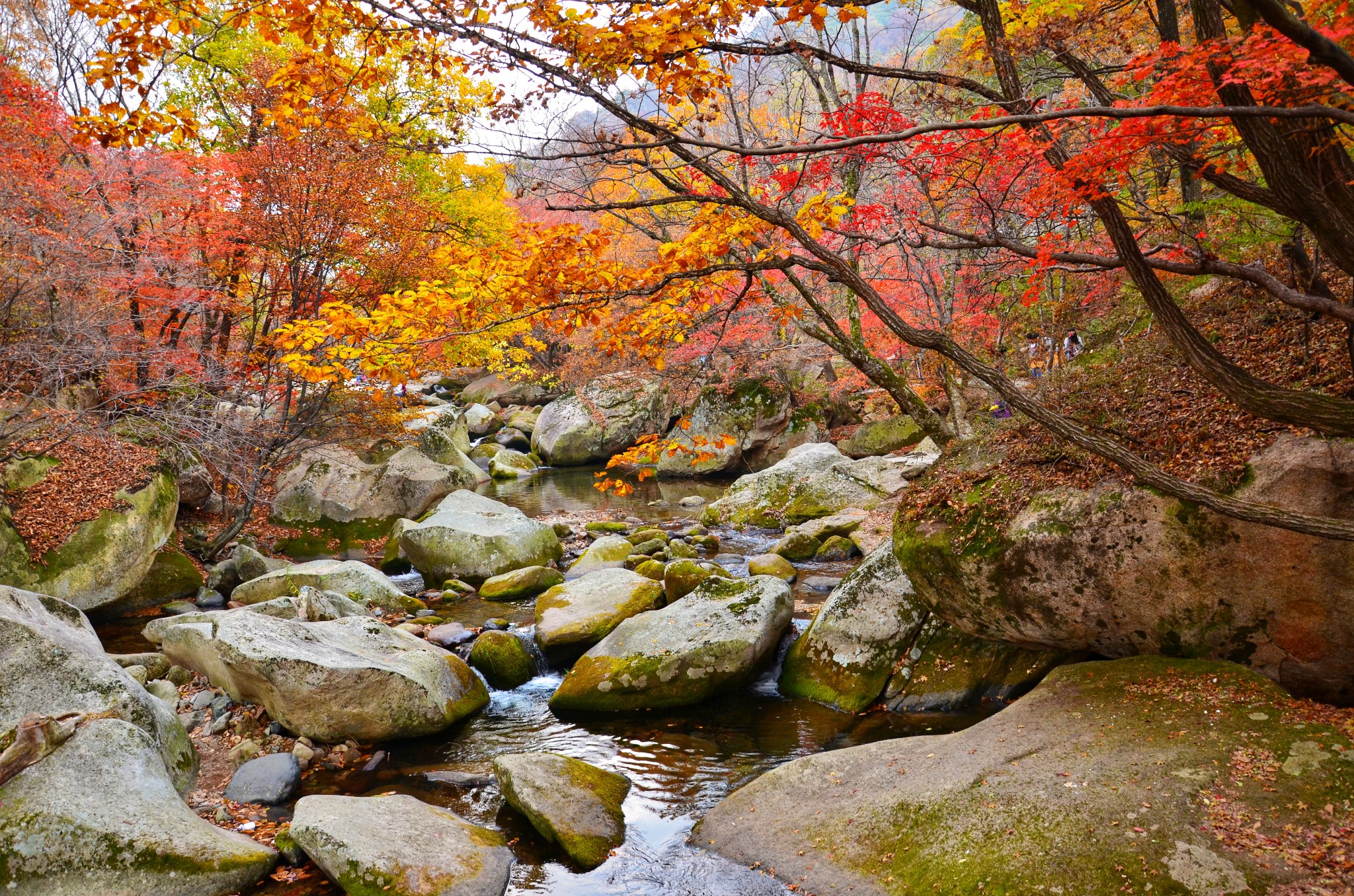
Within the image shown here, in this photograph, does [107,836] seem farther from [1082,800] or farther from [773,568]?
[773,568]

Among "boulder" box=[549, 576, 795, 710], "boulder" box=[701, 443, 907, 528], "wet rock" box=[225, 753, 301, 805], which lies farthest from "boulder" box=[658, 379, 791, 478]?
"wet rock" box=[225, 753, 301, 805]

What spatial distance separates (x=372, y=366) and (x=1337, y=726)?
21.8 feet

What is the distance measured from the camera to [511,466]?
25297 millimetres

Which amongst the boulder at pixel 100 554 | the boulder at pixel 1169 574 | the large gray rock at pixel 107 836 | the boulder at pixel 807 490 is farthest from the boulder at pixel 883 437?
the large gray rock at pixel 107 836

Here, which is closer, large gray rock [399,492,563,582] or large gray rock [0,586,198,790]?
→ large gray rock [0,586,198,790]

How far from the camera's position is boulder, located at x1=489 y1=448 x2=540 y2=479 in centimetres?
2448

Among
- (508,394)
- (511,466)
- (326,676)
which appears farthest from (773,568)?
(508,394)

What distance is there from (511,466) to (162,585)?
14198mm

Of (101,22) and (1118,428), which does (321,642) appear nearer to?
(101,22)

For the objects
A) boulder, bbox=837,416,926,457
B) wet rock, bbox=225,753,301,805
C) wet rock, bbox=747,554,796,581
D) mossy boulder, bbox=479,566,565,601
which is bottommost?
wet rock, bbox=225,753,301,805

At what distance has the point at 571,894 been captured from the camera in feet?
16.3

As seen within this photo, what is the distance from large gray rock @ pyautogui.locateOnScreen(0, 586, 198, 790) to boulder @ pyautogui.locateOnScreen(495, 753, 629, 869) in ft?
8.55

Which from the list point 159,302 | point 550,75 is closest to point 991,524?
point 550,75

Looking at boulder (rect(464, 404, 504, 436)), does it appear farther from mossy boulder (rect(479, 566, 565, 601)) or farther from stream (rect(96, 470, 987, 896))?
stream (rect(96, 470, 987, 896))
